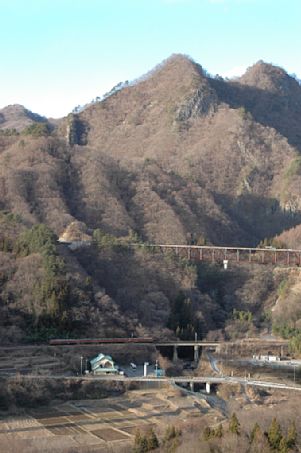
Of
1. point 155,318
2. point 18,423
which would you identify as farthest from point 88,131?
point 18,423

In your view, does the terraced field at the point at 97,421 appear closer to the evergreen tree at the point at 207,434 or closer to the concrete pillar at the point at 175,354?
the evergreen tree at the point at 207,434

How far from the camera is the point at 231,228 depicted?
77000 mm

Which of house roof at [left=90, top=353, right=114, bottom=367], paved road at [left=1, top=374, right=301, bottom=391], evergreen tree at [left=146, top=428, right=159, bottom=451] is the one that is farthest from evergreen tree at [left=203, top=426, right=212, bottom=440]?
house roof at [left=90, top=353, right=114, bottom=367]

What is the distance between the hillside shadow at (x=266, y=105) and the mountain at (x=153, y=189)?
26 centimetres

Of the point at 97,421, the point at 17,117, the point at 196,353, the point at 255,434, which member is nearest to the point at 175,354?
the point at 196,353

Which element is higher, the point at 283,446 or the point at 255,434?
the point at 255,434

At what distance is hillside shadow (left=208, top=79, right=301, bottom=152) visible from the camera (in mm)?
110562

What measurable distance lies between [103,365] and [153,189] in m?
33.8

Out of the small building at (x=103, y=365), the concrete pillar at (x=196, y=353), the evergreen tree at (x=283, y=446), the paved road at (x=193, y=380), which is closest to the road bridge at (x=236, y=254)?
the concrete pillar at (x=196, y=353)

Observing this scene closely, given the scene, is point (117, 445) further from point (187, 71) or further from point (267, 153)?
point (187, 71)

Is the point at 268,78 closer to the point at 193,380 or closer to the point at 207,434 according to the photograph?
the point at 193,380

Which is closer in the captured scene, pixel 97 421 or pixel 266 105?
pixel 97 421

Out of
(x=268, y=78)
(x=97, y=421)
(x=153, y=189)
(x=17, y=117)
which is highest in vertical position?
(x=268, y=78)

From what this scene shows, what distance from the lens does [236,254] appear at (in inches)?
2598
